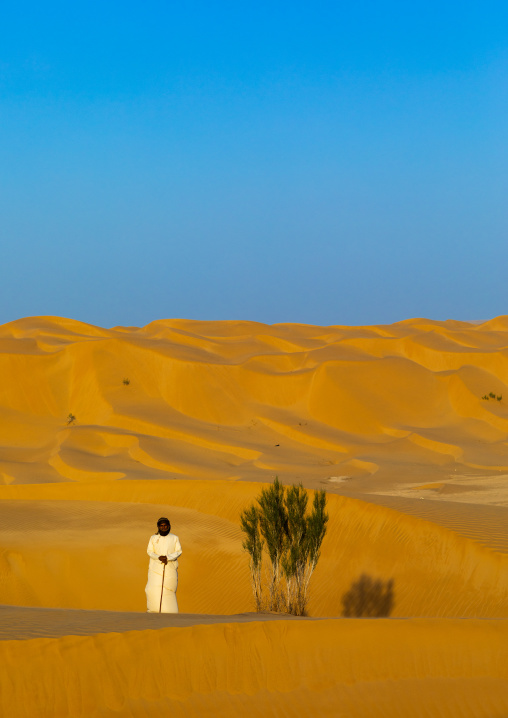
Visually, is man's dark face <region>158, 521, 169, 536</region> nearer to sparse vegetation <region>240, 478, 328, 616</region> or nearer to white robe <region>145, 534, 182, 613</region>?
white robe <region>145, 534, 182, 613</region>

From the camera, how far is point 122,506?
18.0 metres

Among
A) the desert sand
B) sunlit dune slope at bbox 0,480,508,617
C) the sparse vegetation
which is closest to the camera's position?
the desert sand

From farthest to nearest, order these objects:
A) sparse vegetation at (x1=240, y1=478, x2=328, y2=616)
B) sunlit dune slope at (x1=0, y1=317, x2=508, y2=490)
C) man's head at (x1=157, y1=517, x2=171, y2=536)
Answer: sunlit dune slope at (x1=0, y1=317, x2=508, y2=490) < sparse vegetation at (x1=240, y1=478, x2=328, y2=616) < man's head at (x1=157, y1=517, x2=171, y2=536)

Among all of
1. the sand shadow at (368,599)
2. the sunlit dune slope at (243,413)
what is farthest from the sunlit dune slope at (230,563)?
the sunlit dune slope at (243,413)

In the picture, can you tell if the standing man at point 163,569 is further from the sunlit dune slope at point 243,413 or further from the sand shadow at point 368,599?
the sunlit dune slope at point 243,413

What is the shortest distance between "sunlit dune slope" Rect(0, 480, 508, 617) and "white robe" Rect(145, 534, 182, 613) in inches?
165

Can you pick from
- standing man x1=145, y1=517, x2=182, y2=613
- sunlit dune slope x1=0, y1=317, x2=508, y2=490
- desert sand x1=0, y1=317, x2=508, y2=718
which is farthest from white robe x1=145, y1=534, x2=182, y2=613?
sunlit dune slope x1=0, y1=317, x2=508, y2=490

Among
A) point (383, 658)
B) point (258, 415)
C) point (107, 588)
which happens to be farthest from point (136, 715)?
point (258, 415)

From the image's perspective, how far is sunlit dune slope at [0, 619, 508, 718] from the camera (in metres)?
5.88

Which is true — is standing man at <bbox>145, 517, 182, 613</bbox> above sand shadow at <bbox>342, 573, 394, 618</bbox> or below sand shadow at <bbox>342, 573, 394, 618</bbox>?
above

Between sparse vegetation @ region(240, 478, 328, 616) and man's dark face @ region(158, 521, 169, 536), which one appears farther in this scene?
sparse vegetation @ region(240, 478, 328, 616)

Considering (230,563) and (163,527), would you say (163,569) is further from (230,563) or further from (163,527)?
(230,563)

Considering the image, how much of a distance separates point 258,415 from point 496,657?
33.1m

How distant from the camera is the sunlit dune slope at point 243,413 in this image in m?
29.0
